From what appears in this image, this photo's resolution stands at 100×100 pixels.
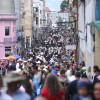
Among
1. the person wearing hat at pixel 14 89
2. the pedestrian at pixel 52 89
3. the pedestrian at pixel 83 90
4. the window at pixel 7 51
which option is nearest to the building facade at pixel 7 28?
the window at pixel 7 51

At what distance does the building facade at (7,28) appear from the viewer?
51.3m

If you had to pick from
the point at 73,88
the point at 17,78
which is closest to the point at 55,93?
the point at 17,78

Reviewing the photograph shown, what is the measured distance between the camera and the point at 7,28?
52281 mm

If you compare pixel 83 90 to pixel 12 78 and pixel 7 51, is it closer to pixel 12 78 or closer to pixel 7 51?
pixel 12 78

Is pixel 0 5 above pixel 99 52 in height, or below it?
above

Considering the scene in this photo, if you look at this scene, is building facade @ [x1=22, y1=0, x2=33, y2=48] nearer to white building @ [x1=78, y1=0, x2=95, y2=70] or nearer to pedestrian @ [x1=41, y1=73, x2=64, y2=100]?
white building @ [x1=78, y1=0, x2=95, y2=70]

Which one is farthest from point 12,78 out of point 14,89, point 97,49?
point 97,49

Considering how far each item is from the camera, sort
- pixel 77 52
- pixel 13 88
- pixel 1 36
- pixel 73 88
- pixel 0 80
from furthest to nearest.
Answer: pixel 1 36 < pixel 77 52 < pixel 73 88 < pixel 0 80 < pixel 13 88

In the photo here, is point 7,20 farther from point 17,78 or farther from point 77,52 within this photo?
point 17,78

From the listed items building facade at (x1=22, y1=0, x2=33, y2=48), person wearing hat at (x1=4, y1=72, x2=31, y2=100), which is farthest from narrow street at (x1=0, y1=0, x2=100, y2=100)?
building facade at (x1=22, y1=0, x2=33, y2=48)

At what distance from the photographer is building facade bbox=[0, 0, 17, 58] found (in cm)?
5128

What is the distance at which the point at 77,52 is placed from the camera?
4362cm

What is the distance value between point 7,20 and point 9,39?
239cm

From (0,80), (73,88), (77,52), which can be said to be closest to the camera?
(0,80)
